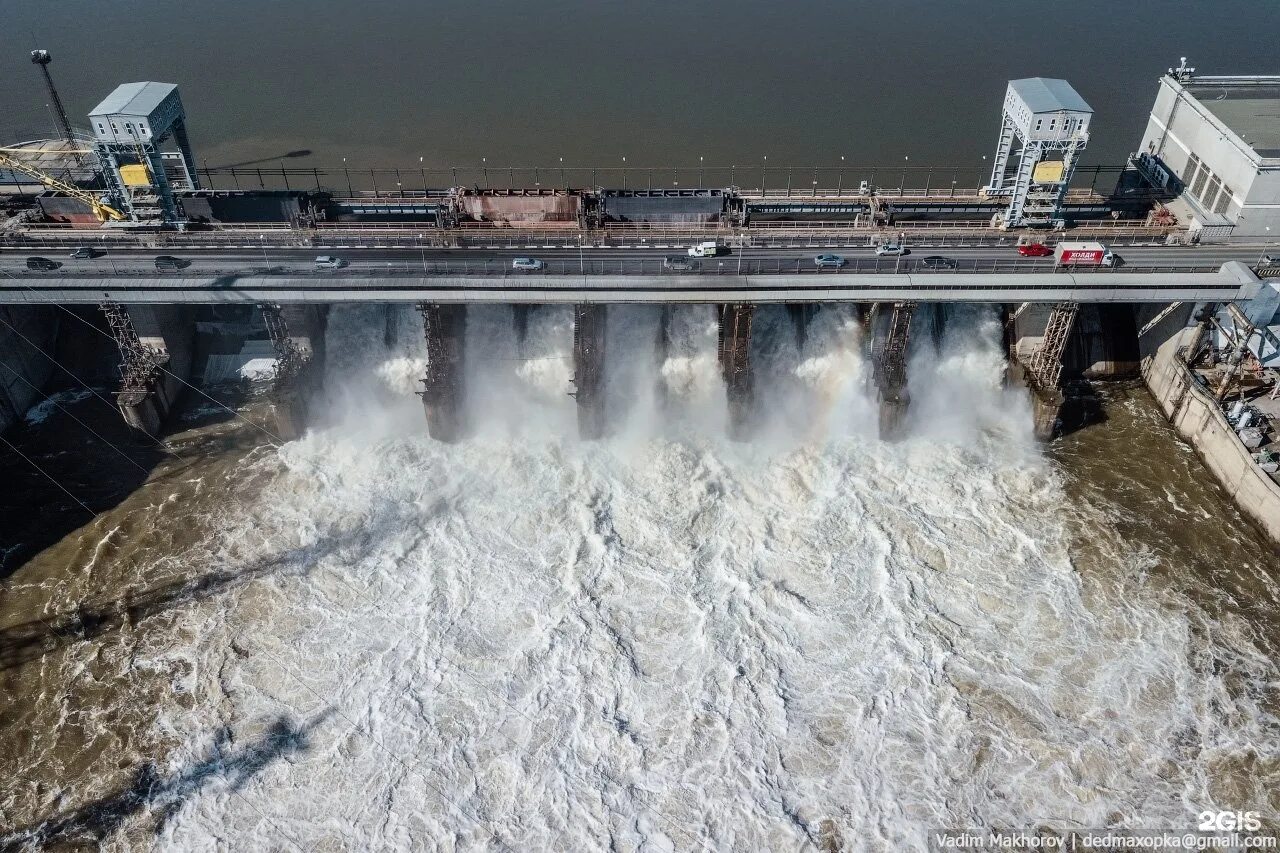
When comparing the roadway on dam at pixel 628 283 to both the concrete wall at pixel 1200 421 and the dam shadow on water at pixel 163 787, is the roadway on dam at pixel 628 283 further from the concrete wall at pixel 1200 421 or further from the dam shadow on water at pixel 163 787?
the dam shadow on water at pixel 163 787

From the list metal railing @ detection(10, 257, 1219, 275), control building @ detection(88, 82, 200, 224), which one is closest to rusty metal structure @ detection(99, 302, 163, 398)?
metal railing @ detection(10, 257, 1219, 275)

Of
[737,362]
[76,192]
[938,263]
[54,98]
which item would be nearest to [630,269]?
[737,362]

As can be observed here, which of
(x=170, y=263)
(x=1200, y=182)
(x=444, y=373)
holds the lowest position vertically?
(x=444, y=373)

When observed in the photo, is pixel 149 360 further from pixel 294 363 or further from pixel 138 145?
pixel 138 145

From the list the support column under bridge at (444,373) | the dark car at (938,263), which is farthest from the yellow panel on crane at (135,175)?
the dark car at (938,263)

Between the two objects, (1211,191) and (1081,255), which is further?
(1211,191)

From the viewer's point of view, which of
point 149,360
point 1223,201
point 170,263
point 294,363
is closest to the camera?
point 170,263
